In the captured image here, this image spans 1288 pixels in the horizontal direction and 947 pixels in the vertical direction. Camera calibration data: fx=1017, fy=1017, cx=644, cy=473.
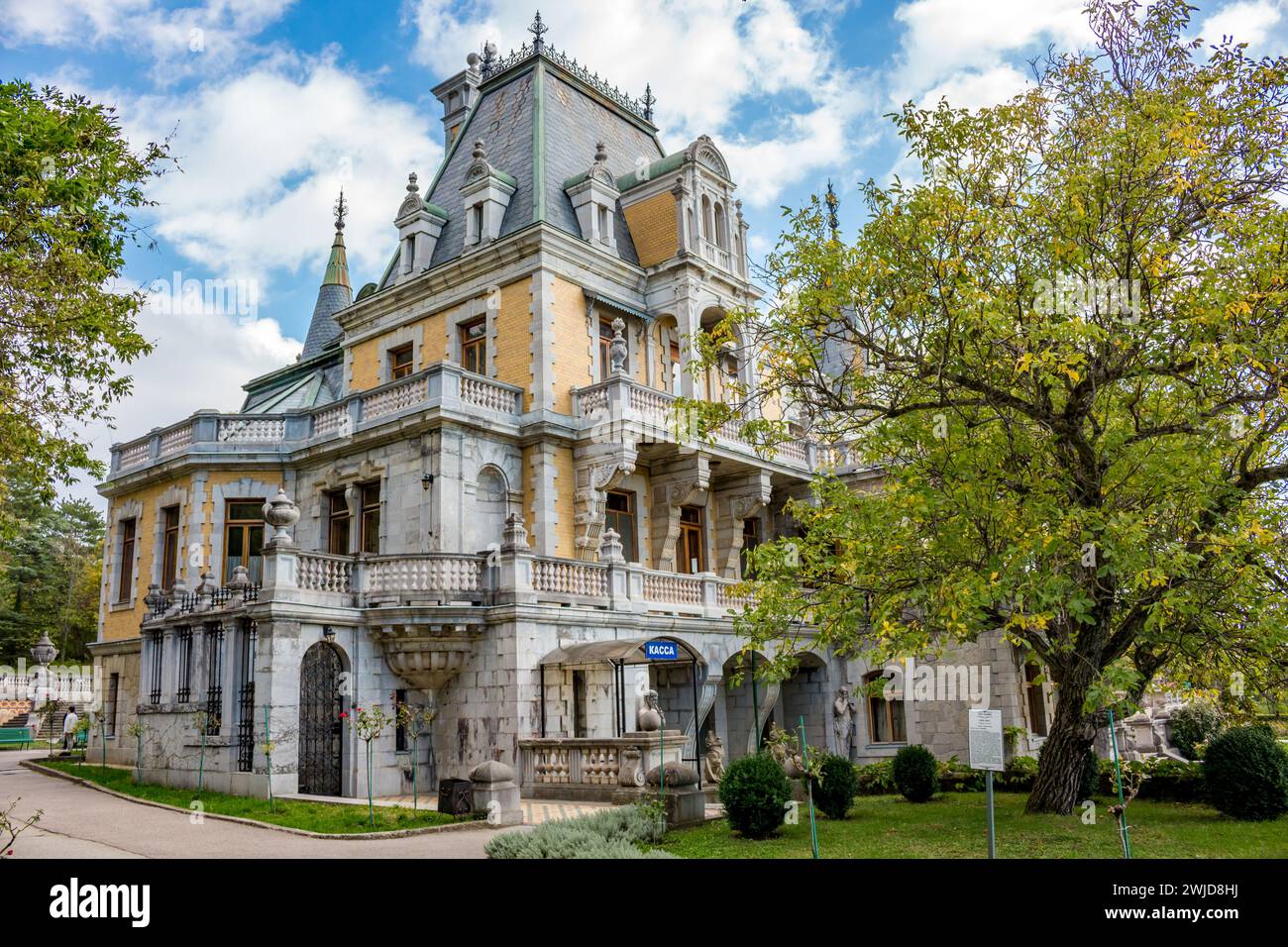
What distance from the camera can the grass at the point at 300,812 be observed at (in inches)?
595

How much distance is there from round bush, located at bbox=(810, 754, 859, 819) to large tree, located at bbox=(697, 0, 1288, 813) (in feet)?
6.68

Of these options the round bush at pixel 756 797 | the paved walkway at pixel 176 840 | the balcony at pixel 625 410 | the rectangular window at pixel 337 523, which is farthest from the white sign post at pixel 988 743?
the rectangular window at pixel 337 523

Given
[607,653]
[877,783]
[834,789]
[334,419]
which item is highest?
[334,419]

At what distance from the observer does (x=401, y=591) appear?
21.0 meters

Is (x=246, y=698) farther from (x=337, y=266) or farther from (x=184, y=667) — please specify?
(x=337, y=266)

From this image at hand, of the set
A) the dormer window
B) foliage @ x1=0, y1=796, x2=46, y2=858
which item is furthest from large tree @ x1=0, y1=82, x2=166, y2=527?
the dormer window

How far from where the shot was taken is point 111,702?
30.9m

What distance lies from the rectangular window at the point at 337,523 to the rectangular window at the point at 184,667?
5.96m

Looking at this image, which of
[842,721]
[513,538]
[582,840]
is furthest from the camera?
[842,721]

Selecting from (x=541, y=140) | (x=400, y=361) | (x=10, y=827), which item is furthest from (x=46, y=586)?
(x=10, y=827)

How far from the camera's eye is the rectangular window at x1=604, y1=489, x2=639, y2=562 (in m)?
27.8

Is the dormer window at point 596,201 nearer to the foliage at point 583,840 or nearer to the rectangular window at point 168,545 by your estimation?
the rectangular window at point 168,545

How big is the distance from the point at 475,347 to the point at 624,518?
252 inches
